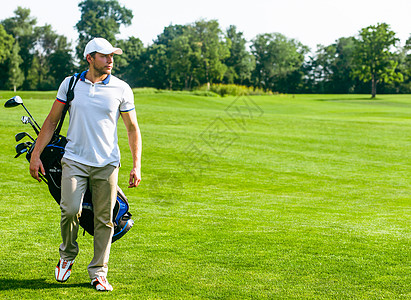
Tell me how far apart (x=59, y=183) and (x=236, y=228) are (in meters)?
2.96

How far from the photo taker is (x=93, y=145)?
415 centimetres

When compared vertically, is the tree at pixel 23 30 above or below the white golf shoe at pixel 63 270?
above

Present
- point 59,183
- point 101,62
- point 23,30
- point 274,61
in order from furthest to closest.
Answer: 1. point 274,61
2. point 23,30
3. point 59,183
4. point 101,62

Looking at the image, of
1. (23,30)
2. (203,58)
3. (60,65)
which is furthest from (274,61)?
(23,30)

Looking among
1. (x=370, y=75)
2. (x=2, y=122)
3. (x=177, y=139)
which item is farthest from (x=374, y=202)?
(x=370, y=75)

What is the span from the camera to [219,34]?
8025 centimetres

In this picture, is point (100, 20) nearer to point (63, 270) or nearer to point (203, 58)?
point (203, 58)

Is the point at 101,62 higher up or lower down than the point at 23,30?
lower down

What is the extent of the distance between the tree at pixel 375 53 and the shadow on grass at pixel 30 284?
7428cm

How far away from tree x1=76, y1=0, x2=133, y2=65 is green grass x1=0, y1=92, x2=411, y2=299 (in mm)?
74773

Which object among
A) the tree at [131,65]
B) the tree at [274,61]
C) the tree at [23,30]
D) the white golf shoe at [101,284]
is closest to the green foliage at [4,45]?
the tree at [23,30]

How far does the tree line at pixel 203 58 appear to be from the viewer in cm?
7631

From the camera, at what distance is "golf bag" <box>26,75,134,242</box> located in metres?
4.32

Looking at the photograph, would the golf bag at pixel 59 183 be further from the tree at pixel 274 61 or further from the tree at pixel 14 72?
the tree at pixel 274 61
